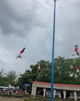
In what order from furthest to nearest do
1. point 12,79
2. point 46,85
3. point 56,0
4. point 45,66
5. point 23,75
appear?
point 12,79 < point 45,66 < point 23,75 < point 46,85 < point 56,0

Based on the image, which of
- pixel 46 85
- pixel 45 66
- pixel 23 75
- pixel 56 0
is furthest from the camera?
pixel 45 66

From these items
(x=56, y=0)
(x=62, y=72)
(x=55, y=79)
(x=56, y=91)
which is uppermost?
(x=56, y=0)

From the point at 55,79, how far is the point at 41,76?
5331mm

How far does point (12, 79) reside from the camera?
54.7 m

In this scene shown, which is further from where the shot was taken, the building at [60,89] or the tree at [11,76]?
the tree at [11,76]

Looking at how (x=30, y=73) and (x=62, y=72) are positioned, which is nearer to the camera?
(x=30, y=73)

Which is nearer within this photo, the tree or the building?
the building

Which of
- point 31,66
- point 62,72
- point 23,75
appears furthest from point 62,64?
point 23,75

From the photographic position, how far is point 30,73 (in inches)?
1355

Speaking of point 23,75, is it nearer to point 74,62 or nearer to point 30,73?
point 30,73

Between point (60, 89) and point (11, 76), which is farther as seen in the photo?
point (11, 76)

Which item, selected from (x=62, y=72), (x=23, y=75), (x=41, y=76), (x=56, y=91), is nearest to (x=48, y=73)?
(x=41, y=76)

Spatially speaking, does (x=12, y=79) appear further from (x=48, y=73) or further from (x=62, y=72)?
(x=62, y=72)

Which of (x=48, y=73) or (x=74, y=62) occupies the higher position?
(x=74, y=62)
